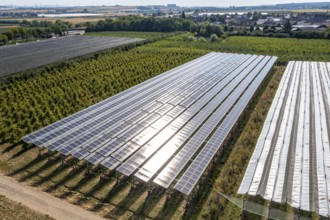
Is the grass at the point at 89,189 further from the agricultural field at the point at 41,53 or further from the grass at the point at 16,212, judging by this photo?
the agricultural field at the point at 41,53

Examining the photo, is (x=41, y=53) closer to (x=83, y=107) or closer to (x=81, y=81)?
(x=81, y=81)

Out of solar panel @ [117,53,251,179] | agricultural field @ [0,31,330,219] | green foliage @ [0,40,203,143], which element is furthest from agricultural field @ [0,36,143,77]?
A: solar panel @ [117,53,251,179]

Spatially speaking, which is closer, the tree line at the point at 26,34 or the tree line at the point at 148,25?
the tree line at the point at 26,34

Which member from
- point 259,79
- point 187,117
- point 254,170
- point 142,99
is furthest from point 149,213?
point 259,79

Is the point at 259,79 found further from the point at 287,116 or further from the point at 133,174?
the point at 133,174

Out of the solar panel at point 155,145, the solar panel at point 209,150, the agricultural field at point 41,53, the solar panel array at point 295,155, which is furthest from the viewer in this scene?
the agricultural field at point 41,53

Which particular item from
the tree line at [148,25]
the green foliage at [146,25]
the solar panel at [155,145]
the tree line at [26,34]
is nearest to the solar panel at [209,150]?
the solar panel at [155,145]

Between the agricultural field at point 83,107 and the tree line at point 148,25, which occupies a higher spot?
the tree line at point 148,25

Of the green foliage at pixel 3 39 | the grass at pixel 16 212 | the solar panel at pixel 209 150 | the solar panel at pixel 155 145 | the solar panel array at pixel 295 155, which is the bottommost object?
the grass at pixel 16 212
